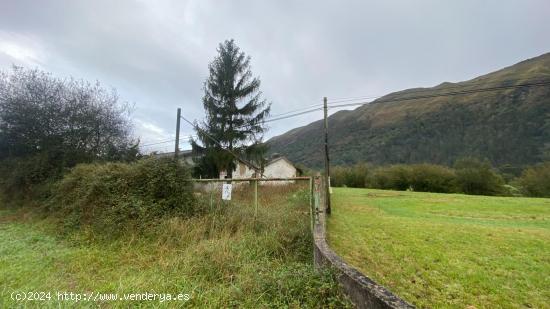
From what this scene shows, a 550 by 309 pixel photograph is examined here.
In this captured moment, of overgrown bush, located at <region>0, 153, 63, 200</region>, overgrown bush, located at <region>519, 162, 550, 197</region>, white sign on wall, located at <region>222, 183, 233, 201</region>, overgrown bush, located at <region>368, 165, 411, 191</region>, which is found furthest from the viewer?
overgrown bush, located at <region>368, 165, 411, 191</region>

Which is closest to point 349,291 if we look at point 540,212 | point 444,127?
point 540,212

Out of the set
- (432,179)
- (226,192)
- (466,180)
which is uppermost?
(432,179)

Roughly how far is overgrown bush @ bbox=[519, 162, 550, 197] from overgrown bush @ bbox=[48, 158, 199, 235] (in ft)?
157

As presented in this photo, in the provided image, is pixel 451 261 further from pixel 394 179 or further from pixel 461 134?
pixel 461 134

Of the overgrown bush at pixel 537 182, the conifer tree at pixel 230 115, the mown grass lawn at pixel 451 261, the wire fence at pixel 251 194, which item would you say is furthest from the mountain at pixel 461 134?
the wire fence at pixel 251 194

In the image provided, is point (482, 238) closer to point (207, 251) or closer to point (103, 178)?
point (207, 251)

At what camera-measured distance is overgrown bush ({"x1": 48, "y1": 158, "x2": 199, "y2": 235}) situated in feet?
23.3

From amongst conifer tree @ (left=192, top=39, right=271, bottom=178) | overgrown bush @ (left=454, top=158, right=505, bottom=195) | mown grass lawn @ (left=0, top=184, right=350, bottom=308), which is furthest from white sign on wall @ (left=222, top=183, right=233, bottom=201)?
overgrown bush @ (left=454, top=158, right=505, bottom=195)

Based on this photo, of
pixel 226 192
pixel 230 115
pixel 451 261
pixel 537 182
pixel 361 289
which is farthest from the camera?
pixel 537 182

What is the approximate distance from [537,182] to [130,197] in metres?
50.7

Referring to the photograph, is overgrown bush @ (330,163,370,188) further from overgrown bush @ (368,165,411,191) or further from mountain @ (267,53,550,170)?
mountain @ (267,53,550,170)

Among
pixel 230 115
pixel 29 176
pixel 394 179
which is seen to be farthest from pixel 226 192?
pixel 394 179

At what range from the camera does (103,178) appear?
8.14 m

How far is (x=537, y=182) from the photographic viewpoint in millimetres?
37562
